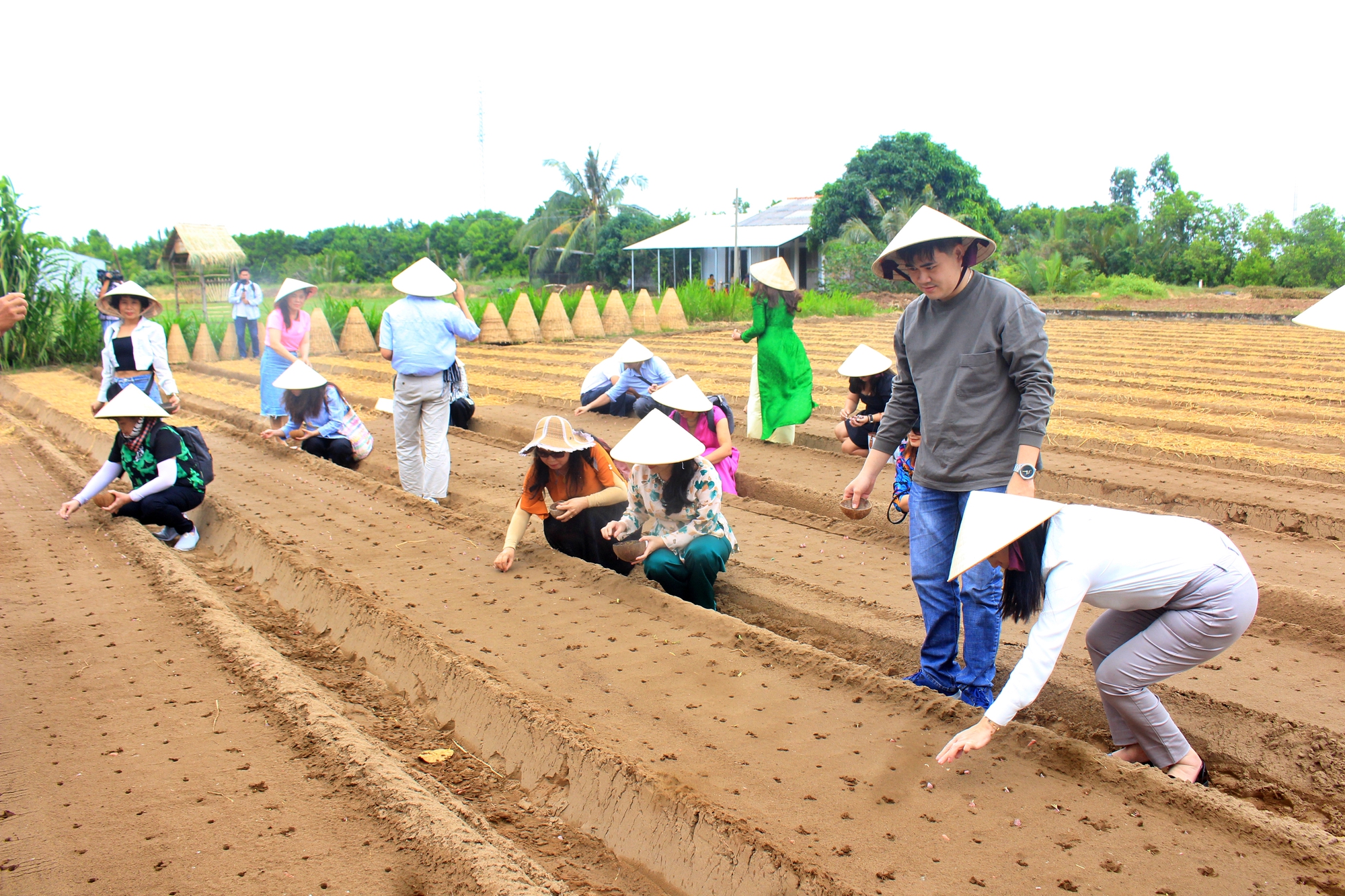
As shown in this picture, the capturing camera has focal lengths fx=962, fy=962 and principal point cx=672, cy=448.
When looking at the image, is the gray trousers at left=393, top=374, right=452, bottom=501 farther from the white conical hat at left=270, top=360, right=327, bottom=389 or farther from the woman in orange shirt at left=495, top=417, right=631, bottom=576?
the woman in orange shirt at left=495, top=417, right=631, bottom=576

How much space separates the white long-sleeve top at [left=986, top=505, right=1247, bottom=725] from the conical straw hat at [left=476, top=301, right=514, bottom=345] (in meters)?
16.6

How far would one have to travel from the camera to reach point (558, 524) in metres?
5.12

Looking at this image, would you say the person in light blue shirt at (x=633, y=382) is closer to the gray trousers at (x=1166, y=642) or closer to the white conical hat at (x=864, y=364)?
the white conical hat at (x=864, y=364)

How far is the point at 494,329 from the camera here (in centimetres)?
1870

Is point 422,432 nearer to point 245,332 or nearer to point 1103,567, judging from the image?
point 1103,567

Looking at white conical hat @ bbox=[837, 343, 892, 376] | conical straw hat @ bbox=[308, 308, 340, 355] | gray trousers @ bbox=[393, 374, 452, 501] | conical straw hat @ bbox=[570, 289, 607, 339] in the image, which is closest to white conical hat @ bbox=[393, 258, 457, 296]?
gray trousers @ bbox=[393, 374, 452, 501]

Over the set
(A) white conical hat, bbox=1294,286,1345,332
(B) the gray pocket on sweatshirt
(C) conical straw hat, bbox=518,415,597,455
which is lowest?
(C) conical straw hat, bbox=518,415,597,455

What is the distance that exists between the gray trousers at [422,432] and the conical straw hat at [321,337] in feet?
38.1

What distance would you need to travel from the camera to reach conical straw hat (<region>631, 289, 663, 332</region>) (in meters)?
20.2

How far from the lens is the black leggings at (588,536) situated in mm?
5027

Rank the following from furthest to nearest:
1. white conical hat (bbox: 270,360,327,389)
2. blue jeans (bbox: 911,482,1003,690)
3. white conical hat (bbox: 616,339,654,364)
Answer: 1. white conical hat (bbox: 616,339,654,364)
2. white conical hat (bbox: 270,360,327,389)
3. blue jeans (bbox: 911,482,1003,690)

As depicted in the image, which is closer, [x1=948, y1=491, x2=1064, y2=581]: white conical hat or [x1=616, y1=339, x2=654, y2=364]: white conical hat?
[x1=948, y1=491, x2=1064, y2=581]: white conical hat

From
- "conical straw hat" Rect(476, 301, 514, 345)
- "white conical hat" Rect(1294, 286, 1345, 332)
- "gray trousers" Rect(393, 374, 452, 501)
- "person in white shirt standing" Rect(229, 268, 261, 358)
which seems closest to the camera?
"white conical hat" Rect(1294, 286, 1345, 332)

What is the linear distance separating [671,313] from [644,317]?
26.8 inches
